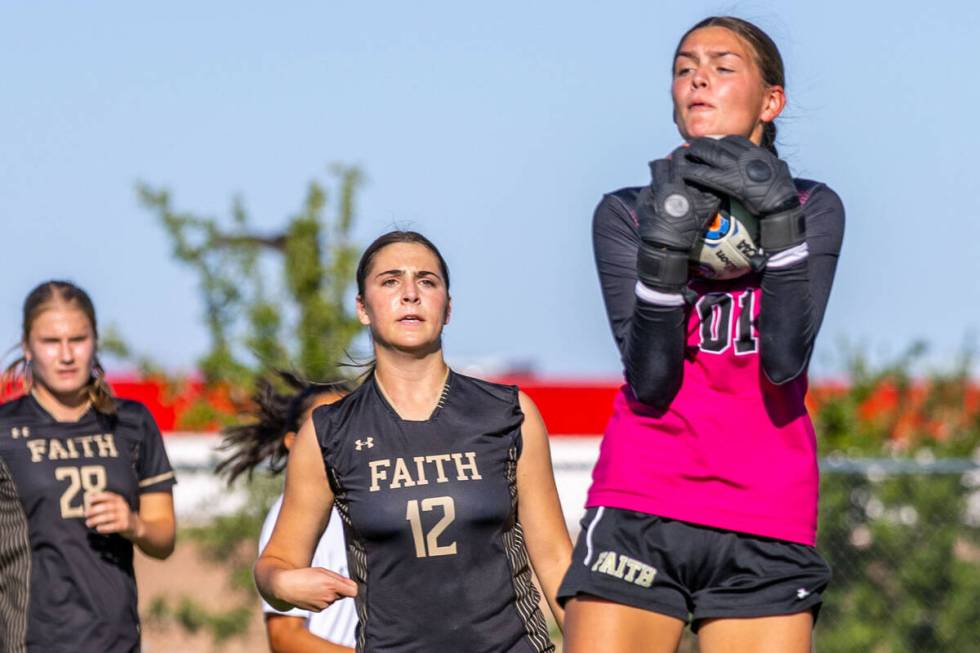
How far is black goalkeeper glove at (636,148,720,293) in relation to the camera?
3.60 m

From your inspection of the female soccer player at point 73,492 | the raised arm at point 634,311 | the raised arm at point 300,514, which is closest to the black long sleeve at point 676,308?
the raised arm at point 634,311

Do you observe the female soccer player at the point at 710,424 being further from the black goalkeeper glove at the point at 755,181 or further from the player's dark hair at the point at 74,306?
the player's dark hair at the point at 74,306

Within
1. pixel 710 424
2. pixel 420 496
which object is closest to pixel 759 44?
pixel 710 424

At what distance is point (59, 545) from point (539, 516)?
227cm

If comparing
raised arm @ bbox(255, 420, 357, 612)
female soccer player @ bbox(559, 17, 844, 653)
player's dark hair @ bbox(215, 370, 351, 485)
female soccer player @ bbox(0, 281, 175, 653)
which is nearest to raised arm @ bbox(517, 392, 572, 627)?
raised arm @ bbox(255, 420, 357, 612)

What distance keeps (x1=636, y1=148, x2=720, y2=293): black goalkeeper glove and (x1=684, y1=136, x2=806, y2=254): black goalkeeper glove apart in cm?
3

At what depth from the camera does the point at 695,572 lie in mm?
3760

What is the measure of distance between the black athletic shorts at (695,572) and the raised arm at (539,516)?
90cm

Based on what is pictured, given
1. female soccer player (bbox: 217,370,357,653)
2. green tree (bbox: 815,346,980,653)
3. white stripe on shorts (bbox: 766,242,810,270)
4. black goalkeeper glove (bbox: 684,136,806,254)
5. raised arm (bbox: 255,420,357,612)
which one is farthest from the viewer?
green tree (bbox: 815,346,980,653)

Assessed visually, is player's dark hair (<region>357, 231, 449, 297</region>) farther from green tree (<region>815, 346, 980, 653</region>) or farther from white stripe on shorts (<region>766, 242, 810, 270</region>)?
green tree (<region>815, 346, 980, 653</region>)

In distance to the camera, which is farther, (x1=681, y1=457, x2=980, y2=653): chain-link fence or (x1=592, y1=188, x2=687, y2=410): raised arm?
(x1=681, y1=457, x2=980, y2=653): chain-link fence

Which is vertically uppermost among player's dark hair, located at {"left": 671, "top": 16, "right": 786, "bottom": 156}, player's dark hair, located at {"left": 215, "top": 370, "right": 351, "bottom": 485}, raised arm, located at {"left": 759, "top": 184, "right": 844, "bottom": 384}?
player's dark hair, located at {"left": 671, "top": 16, "right": 786, "bottom": 156}

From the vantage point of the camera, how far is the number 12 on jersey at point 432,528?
14.6ft

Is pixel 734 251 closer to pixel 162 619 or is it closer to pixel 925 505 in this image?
pixel 925 505
